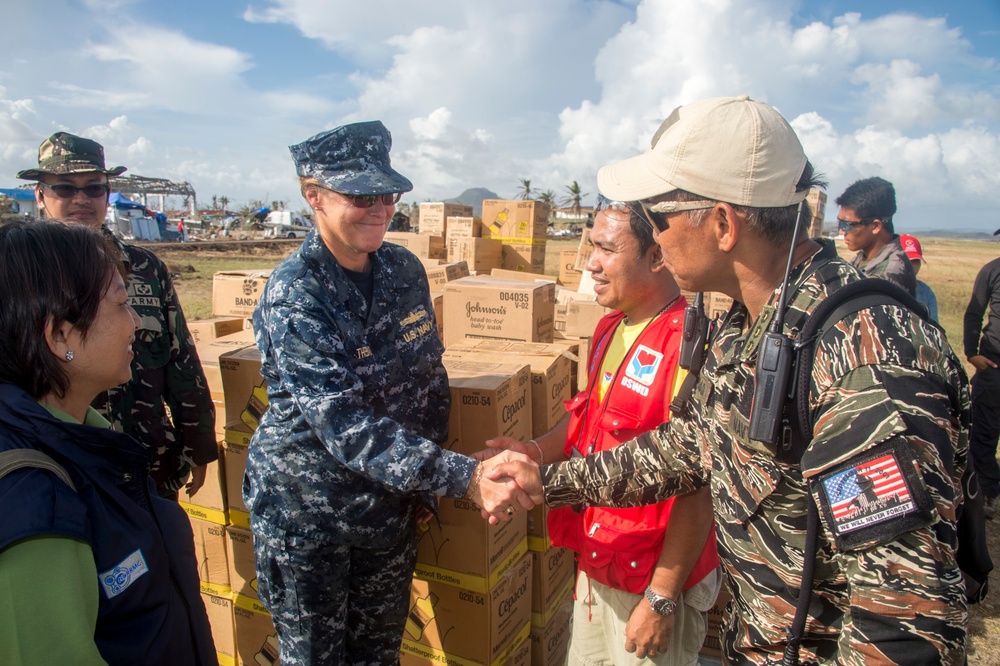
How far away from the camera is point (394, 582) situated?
2100 mm

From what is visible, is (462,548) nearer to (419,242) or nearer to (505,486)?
(505,486)

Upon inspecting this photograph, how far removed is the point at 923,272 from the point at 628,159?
1199 inches

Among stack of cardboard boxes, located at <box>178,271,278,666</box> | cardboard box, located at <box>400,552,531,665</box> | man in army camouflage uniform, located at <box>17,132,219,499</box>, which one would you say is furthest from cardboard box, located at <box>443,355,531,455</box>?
man in army camouflage uniform, located at <box>17,132,219,499</box>

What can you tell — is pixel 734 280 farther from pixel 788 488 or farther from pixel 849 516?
pixel 849 516

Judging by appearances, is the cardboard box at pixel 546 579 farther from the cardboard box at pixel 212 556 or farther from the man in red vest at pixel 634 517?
the cardboard box at pixel 212 556

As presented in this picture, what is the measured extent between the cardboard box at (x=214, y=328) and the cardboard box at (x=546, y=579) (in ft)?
7.61

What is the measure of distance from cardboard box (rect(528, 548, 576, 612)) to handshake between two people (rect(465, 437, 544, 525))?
986 millimetres

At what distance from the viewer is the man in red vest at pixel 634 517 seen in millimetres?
1772

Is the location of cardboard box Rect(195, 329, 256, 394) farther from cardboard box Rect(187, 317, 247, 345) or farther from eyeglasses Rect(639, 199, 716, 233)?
eyeglasses Rect(639, 199, 716, 233)

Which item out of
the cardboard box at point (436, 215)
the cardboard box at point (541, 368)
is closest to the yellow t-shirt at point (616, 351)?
the cardboard box at point (541, 368)

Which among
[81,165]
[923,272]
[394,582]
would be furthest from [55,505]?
[923,272]

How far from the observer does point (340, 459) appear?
1.76 m

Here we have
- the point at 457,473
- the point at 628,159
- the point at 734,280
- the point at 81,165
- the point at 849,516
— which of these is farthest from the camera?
the point at 81,165

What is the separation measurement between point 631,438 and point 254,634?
6.91 ft
